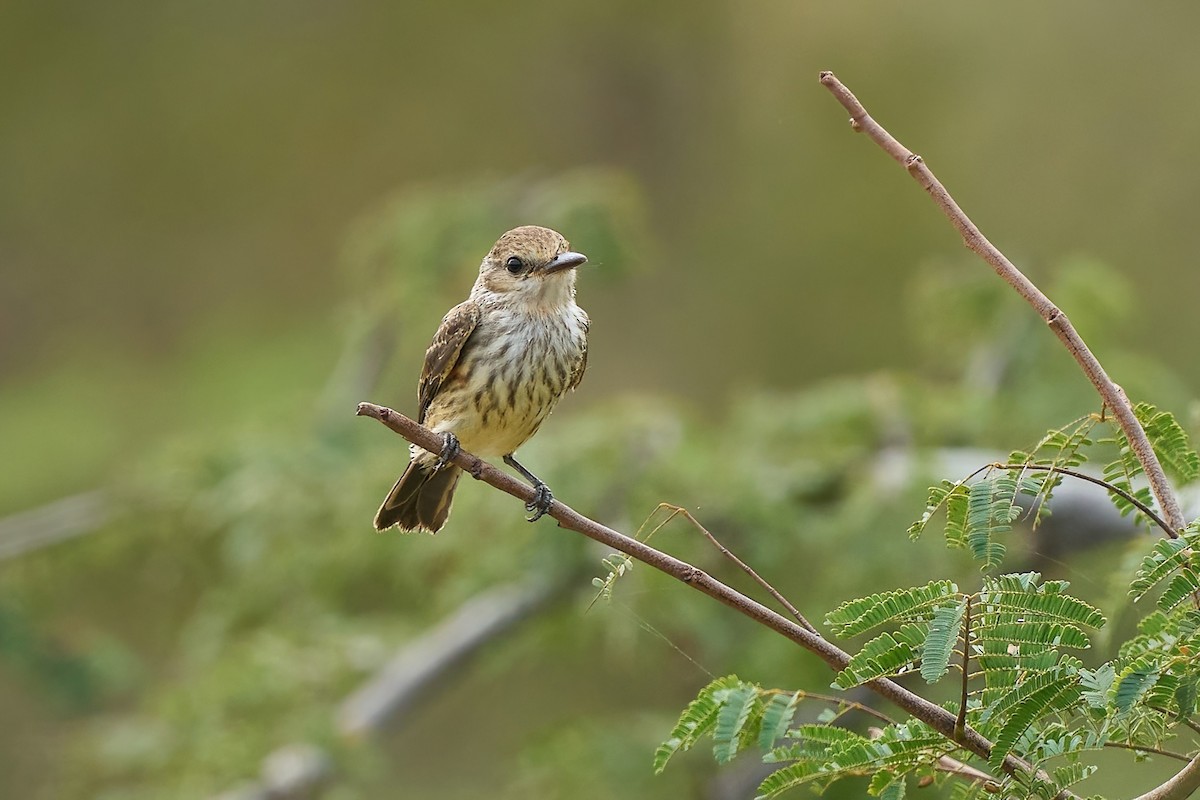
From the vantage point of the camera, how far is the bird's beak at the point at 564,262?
304 centimetres

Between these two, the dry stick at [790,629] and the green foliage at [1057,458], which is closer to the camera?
the dry stick at [790,629]

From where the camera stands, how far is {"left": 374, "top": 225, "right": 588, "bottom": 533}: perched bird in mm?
3160

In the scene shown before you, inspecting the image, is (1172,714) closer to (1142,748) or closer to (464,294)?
(1142,748)

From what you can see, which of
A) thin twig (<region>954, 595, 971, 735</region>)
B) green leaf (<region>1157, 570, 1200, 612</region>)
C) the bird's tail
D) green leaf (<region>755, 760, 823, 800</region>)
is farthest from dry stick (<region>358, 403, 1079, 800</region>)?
the bird's tail

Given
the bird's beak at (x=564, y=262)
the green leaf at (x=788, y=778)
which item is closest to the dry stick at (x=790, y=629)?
the green leaf at (x=788, y=778)

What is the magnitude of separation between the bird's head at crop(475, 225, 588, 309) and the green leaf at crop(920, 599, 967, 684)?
Result: 1.68 meters

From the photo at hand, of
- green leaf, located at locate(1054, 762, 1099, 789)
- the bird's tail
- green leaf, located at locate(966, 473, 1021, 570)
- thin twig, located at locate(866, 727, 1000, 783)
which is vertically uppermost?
the bird's tail

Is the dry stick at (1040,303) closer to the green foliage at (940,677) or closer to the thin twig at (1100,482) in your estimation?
the thin twig at (1100,482)

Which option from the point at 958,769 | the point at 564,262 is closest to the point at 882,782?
the point at 958,769

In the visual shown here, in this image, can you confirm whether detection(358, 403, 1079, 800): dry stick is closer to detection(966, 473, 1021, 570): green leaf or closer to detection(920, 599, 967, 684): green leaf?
detection(920, 599, 967, 684): green leaf

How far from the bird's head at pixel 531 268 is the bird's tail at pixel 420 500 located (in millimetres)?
398

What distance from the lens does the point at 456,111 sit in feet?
32.3

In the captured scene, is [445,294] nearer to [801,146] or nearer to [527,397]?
[527,397]

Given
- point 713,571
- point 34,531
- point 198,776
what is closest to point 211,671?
point 198,776
